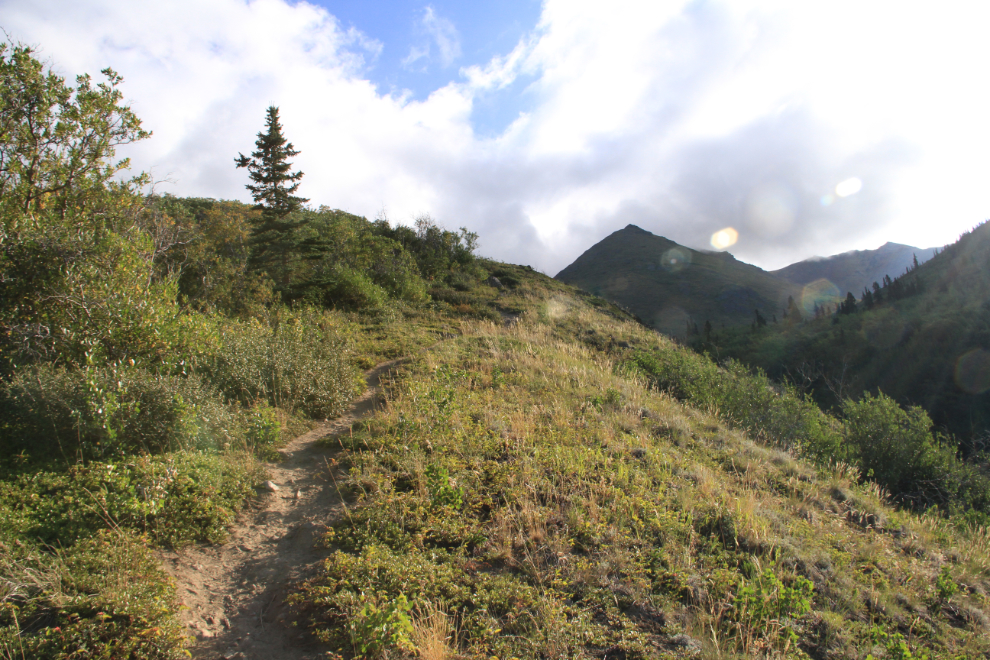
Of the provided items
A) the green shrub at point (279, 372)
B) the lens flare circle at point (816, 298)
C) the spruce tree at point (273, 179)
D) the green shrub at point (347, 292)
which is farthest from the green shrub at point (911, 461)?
the lens flare circle at point (816, 298)

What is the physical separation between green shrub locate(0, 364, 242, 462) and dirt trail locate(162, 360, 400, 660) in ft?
3.85

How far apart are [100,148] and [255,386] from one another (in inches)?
173

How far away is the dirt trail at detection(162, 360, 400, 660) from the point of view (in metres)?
3.18

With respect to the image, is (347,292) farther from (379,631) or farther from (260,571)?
(379,631)

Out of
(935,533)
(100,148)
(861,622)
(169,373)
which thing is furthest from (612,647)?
(100,148)

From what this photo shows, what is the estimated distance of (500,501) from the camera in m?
4.86

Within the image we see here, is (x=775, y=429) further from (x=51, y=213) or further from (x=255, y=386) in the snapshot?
(x=51, y=213)

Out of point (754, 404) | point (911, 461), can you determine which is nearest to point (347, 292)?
point (754, 404)

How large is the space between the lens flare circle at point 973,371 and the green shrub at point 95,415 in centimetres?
6716

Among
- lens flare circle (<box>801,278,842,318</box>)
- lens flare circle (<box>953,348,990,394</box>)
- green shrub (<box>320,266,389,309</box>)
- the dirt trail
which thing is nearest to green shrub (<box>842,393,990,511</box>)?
the dirt trail

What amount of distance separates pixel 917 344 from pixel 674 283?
94971mm

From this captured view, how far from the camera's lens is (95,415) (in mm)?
4723

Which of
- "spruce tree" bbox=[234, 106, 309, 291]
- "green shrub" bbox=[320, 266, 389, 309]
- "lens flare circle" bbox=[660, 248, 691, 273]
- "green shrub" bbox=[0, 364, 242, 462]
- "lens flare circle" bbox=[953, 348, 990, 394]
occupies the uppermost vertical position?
"lens flare circle" bbox=[660, 248, 691, 273]

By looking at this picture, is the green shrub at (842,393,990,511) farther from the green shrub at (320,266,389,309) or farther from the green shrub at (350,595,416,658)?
the green shrub at (320,266,389,309)
